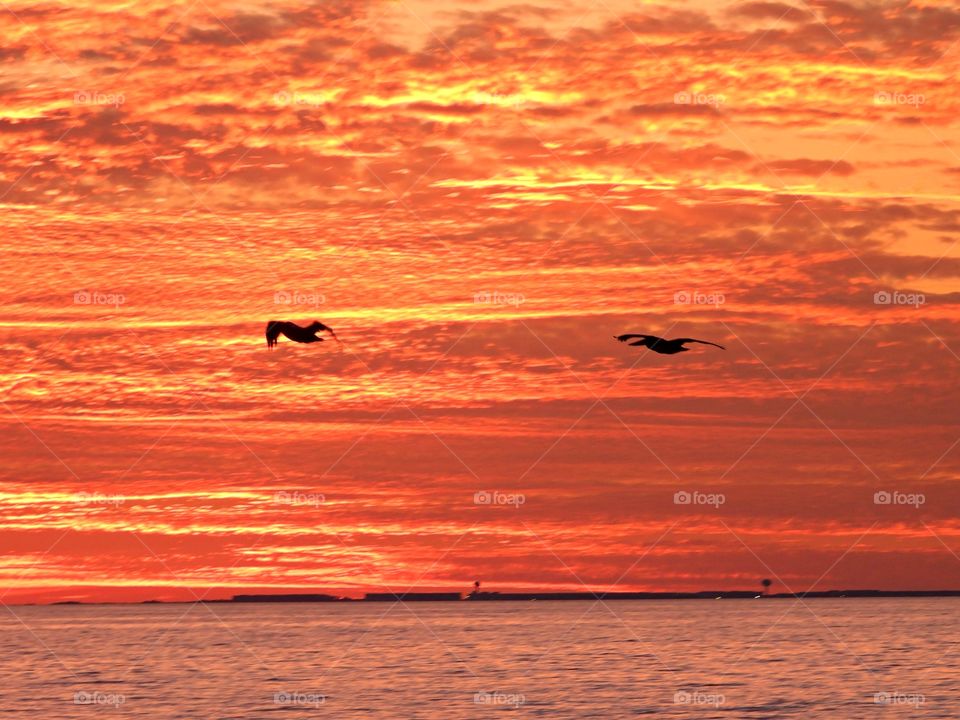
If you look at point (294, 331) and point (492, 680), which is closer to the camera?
point (294, 331)

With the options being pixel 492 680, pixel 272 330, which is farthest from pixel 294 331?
pixel 492 680

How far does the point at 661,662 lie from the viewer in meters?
133

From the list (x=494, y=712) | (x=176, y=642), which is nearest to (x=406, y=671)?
(x=494, y=712)

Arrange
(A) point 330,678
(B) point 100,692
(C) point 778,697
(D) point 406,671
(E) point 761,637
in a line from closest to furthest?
1. (C) point 778,697
2. (B) point 100,692
3. (A) point 330,678
4. (D) point 406,671
5. (E) point 761,637

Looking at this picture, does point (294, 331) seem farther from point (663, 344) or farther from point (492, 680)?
point (492, 680)

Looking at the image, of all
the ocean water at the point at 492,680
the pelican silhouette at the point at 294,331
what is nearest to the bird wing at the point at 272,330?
the pelican silhouette at the point at 294,331

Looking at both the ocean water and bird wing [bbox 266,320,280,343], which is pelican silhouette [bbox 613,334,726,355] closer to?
bird wing [bbox 266,320,280,343]

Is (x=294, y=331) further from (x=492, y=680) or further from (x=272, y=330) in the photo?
(x=492, y=680)

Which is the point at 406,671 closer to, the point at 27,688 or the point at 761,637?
the point at 27,688

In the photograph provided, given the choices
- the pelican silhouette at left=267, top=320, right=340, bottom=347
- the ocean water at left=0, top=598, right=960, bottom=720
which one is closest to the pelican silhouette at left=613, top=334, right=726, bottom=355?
the pelican silhouette at left=267, top=320, right=340, bottom=347

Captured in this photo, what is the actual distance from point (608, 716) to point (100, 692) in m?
37.6

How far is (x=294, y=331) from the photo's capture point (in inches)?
2375

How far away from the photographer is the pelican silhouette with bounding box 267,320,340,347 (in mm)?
58500

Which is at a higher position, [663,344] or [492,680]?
[663,344]
